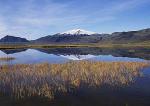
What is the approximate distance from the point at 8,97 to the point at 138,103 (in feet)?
31.3

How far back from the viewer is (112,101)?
19109mm

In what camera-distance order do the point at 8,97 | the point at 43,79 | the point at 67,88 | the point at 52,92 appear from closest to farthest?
the point at 8,97 → the point at 52,92 → the point at 67,88 → the point at 43,79

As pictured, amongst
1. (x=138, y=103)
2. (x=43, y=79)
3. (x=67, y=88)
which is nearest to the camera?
(x=138, y=103)

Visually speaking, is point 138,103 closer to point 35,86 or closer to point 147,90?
point 147,90

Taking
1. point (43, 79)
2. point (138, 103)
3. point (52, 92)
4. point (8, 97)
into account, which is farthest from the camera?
point (43, 79)

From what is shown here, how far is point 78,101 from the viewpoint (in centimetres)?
1931

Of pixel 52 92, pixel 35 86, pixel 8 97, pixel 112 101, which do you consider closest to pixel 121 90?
pixel 112 101

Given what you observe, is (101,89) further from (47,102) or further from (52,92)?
(47,102)

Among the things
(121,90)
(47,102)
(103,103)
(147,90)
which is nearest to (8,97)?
(47,102)

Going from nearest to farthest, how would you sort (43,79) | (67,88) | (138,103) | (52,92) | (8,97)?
(138,103) → (8,97) → (52,92) → (67,88) → (43,79)

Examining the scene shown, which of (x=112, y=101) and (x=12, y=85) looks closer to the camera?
(x=112, y=101)

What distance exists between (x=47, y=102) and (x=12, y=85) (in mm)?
6586

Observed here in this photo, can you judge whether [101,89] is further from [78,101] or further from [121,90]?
[78,101]

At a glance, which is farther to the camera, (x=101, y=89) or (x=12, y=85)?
(x=12, y=85)
